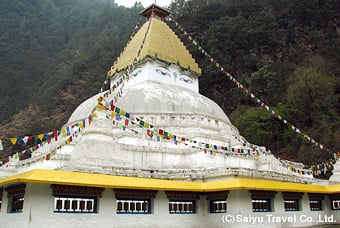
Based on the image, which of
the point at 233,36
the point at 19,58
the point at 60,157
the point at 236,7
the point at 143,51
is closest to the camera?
the point at 60,157

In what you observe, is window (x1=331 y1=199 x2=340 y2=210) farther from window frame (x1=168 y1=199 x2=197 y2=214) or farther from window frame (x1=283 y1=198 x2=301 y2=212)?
window frame (x1=168 y1=199 x2=197 y2=214)

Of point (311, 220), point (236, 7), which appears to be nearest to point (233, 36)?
point (236, 7)

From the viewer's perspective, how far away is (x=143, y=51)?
23.2 meters

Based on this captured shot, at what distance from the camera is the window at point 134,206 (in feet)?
32.4

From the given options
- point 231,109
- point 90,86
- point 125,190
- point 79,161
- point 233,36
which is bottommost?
point 125,190

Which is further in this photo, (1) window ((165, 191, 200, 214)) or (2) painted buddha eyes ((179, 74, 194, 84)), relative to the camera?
(2) painted buddha eyes ((179, 74, 194, 84))

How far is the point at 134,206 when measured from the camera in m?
10.1

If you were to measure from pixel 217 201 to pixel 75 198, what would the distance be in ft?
15.4

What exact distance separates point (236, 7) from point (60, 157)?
36.2m

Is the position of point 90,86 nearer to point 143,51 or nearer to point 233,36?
point 233,36

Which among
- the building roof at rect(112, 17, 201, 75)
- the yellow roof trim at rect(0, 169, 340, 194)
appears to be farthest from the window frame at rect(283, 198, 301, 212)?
the building roof at rect(112, 17, 201, 75)

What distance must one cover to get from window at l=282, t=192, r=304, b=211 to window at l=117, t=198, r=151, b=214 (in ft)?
16.7

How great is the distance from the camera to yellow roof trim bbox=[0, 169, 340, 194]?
846cm

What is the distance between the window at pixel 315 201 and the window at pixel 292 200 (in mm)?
919
